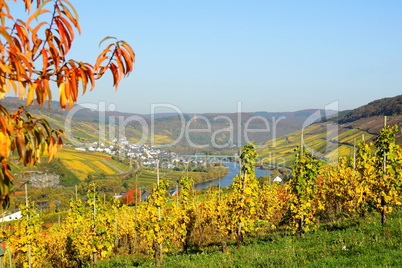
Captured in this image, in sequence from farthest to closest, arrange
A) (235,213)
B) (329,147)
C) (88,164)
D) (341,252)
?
(329,147), (88,164), (235,213), (341,252)

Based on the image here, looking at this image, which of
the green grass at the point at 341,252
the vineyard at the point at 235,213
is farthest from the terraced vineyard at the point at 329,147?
the green grass at the point at 341,252

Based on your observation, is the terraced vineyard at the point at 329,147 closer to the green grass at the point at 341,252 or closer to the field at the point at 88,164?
the field at the point at 88,164

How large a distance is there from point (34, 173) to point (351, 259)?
104m

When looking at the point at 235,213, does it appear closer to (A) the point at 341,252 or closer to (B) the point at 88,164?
(A) the point at 341,252

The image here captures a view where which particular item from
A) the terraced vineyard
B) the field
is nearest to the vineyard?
the terraced vineyard

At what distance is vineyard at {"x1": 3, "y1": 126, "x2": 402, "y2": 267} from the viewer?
14023 millimetres

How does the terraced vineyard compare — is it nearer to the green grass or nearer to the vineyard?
the vineyard

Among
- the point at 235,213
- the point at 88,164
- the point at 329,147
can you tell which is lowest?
the point at 88,164

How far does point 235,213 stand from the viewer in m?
14.8

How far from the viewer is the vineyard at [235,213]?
14023 millimetres

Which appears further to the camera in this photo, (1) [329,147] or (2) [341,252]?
(1) [329,147]

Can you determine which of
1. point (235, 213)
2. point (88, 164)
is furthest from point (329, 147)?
point (235, 213)

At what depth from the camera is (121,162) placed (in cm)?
12669

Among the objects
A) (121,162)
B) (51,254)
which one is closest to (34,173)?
(121,162)
